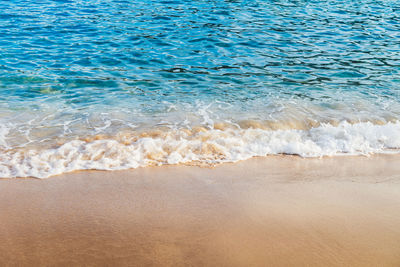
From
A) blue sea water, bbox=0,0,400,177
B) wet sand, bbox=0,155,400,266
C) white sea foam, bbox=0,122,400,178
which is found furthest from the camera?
blue sea water, bbox=0,0,400,177

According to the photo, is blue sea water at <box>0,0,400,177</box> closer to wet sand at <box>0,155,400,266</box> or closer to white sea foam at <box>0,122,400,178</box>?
white sea foam at <box>0,122,400,178</box>

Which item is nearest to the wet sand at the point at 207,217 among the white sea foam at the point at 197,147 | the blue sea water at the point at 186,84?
the white sea foam at the point at 197,147

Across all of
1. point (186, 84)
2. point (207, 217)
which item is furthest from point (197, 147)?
point (186, 84)

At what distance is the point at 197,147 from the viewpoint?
5.14 meters

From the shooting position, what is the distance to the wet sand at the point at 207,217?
3.05 meters

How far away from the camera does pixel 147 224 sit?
3.44 m

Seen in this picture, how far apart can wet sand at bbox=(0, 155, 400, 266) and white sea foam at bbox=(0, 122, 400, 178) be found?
245 millimetres

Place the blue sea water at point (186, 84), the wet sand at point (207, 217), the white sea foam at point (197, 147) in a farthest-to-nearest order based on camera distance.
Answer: the blue sea water at point (186, 84)
the white sea foam at point (197, 147)
the wet sand at point (207, 217)

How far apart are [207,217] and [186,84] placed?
169 inches

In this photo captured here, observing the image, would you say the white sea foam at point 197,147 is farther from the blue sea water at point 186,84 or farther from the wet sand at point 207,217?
the wet sand at point 207,217

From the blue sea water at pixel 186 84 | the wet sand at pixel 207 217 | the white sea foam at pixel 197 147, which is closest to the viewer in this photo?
the wet sand at pixel 207 217

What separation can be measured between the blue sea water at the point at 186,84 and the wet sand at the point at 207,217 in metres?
0.47

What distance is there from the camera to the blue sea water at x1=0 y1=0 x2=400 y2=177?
5172mm

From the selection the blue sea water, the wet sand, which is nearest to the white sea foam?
the blue sea water
